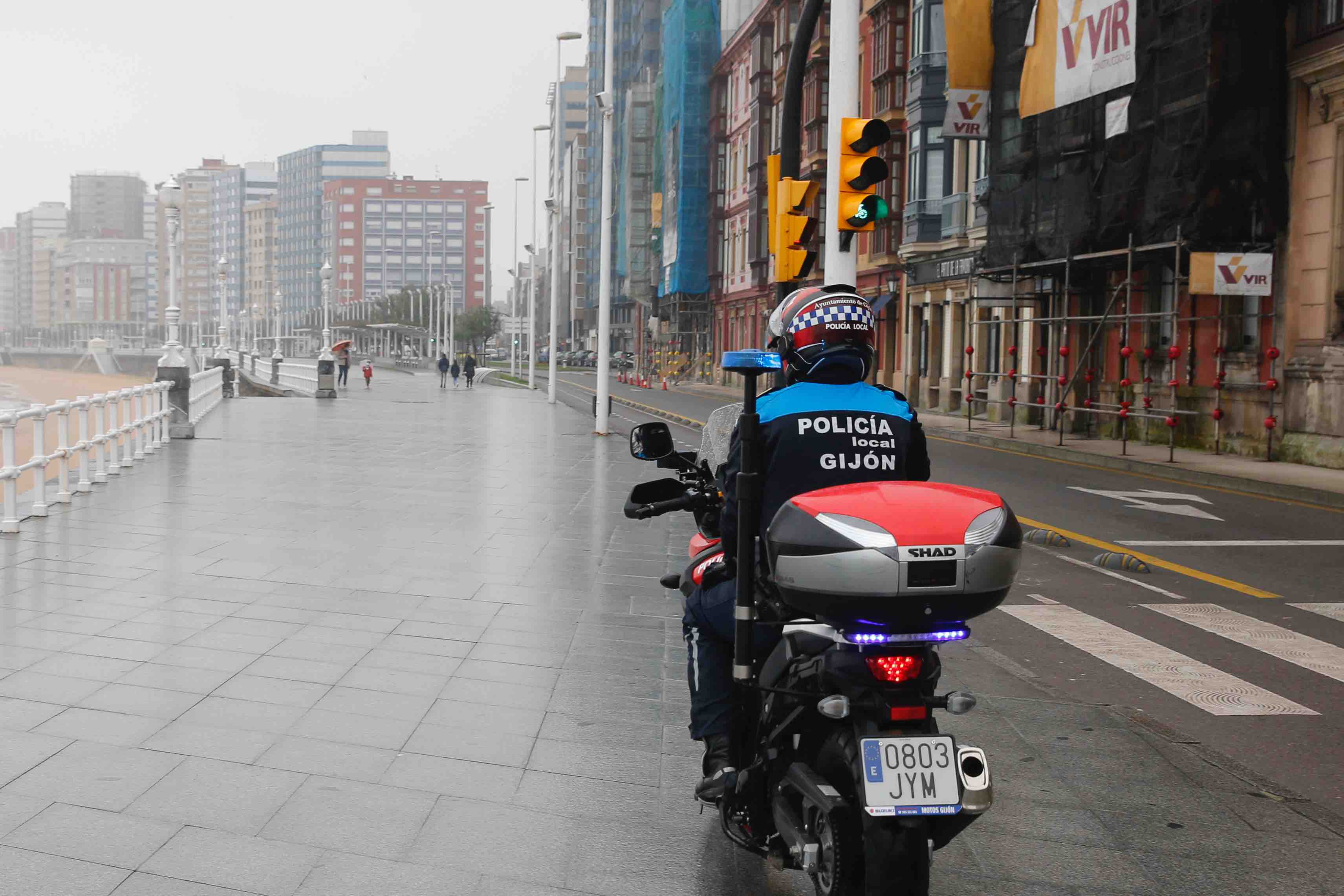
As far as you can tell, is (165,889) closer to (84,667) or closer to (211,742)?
(211,742)

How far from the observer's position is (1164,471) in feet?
61.3

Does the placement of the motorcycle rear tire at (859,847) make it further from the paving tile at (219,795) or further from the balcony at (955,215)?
the balcony at (955,215)

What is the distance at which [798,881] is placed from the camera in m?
3.93

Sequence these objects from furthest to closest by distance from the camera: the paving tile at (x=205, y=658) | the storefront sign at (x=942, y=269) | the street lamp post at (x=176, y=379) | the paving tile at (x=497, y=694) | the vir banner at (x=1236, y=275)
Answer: the storefront sign at (x=942, y=269) < the street lamp post at (x=176, y=379) < the vir banner at (x=1236, y=275) < the paving tile at (x=205, y=658) < the paving tile at (x=497, y=694)

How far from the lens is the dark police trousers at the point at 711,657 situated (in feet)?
12.5

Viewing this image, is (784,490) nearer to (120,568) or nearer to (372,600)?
(372,600)

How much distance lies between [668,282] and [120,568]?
2481 inches

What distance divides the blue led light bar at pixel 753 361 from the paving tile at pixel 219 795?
2096mm

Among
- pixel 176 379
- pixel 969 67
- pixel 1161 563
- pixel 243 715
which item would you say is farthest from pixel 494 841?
pixel 969 67

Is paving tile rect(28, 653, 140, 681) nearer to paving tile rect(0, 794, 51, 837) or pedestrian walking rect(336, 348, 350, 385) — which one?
paving tile rect(0, 794, 51, 837)

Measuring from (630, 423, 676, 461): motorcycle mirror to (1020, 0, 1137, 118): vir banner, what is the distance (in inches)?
807

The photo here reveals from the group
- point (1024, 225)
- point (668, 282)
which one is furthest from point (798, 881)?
point (668, 282)

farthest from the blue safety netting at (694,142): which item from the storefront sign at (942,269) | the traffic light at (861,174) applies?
the traffic light at (861,174)

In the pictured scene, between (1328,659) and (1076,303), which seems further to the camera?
(1076,303)
